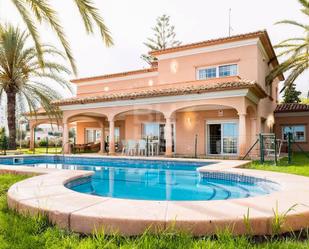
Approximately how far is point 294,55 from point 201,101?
7.54 metres

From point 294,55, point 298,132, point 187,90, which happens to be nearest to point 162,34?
point 298,132

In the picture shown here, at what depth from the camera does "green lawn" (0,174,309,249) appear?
125 inches

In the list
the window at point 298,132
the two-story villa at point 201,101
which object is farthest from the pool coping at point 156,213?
the window at point 298,132

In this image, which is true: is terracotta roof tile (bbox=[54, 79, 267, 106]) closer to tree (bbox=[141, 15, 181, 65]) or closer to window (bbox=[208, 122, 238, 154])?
window (bbox=[208, 122, 238, 154])

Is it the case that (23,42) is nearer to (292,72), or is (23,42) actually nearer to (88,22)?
(88,22)

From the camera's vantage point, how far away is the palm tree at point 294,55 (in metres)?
18.1

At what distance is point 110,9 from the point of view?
9.73m

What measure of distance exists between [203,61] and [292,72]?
6076 mm

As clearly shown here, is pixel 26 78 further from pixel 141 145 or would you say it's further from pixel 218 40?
pixel 218 40

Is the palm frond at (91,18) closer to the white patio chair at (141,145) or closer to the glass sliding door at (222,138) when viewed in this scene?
the white patio chair at (141,145)

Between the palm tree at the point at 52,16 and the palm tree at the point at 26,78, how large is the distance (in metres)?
12.2

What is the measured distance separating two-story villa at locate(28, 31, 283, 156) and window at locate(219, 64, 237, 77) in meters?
0.06

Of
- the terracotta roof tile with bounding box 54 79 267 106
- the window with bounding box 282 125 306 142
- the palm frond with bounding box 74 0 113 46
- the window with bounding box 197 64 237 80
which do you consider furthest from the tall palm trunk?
the window with bounding box 282 125 306 142

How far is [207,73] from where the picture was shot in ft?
62.1
